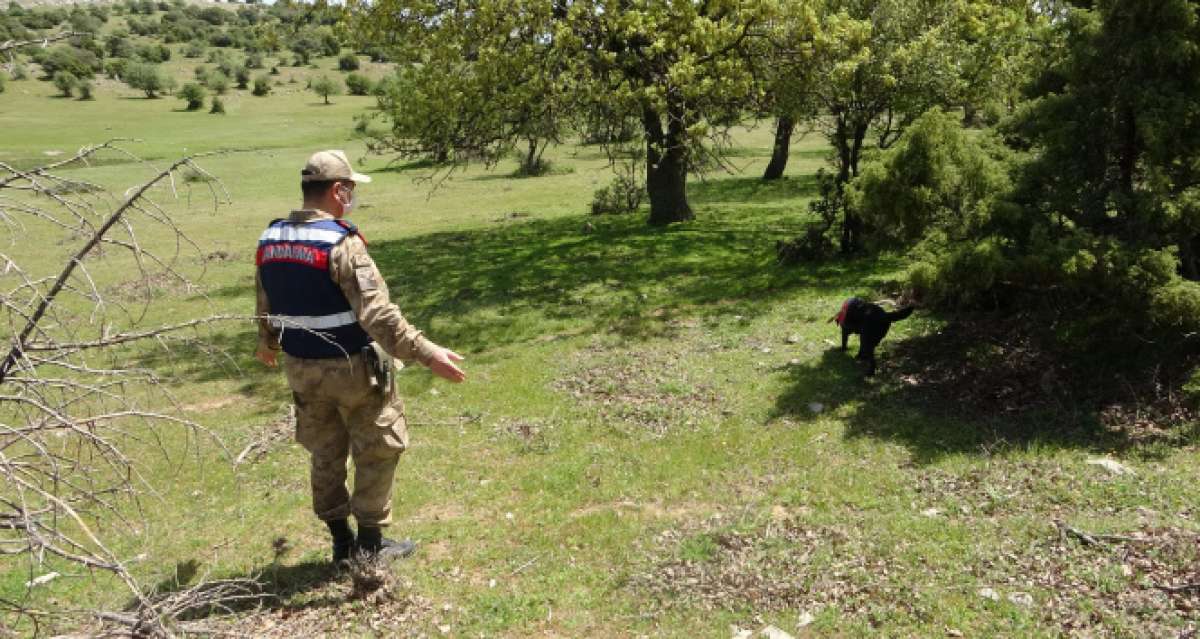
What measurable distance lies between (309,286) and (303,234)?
33 cm

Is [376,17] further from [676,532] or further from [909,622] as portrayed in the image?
[909,622]

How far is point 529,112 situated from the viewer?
46.9 feet

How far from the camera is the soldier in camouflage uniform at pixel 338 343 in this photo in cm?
459

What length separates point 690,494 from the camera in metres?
6.26

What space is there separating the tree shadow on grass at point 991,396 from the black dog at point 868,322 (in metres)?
0.26

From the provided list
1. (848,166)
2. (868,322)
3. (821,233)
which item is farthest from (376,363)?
(848,166)

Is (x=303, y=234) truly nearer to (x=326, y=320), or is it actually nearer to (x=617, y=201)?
(x=326, y=320)

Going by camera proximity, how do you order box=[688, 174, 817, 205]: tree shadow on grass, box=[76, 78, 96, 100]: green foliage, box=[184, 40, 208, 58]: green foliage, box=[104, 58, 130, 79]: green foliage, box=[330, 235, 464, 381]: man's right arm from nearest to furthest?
box=[330, 235, 464, 381]: man's right arm < box=[688, 174, 817, 205]: tree shadow on grass < box=[76, 78, 96, 100]: green foliage < box=[104, 58, 130, 79]: green foliage < box=[184, 40, 208, 58]: green foliage

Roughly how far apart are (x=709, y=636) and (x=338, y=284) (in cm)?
312

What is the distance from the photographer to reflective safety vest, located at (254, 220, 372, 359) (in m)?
4.62

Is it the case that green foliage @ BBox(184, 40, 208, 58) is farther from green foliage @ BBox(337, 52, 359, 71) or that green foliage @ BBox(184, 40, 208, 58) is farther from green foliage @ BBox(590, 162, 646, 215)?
green foliage @ BBox(590, 162, 646, 215)

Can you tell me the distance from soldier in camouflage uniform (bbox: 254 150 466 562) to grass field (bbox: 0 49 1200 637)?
52 centimetres

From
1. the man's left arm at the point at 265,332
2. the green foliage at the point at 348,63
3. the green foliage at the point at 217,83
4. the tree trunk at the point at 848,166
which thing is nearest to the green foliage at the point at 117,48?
the green foliage at the point at 217,83

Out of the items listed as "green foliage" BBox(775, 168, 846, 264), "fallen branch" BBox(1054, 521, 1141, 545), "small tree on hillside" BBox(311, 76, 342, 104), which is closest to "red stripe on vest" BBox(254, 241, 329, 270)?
"fallen branch" BBox(1054, 521, 1141, 545)
